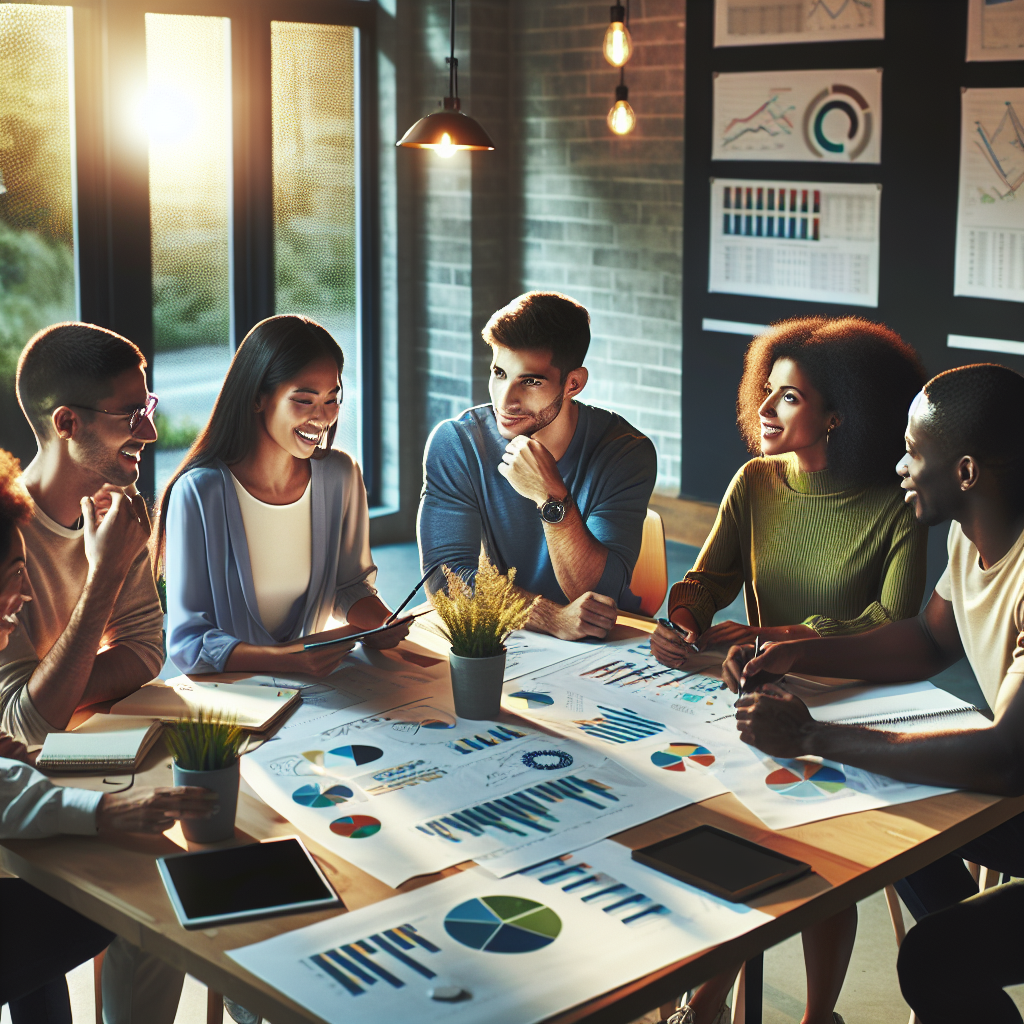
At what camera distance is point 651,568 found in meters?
2.96

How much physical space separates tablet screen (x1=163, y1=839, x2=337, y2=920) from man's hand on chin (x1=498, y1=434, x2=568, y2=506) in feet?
3.90

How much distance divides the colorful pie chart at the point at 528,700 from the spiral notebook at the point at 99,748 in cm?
57

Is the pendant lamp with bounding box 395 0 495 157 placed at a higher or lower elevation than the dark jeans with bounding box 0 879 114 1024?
higher

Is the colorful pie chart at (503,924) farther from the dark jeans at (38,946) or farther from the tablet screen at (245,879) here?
the dark jeans at (38,946)

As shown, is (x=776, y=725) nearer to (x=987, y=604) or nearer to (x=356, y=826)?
(x=987, y=604)

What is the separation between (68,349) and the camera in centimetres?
223

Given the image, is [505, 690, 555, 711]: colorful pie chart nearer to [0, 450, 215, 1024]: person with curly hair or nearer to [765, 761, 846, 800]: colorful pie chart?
[765, 761, 846, 800]: colorful pie chart

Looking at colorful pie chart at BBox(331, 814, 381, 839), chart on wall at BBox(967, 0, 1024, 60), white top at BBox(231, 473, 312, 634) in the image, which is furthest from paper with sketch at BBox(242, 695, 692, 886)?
chart on wall at BBox(967, 0, 1024, 60)

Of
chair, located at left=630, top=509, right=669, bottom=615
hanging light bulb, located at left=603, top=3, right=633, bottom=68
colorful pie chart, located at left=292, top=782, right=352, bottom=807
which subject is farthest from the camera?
hanging light bulb, located at left=603, top=3, right=633, bottom=68

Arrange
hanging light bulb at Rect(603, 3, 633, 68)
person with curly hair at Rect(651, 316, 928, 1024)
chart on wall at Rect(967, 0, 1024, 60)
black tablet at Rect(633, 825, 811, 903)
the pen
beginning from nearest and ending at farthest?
1. black tablet at Rect(633, 825, 811, 903)
2. the pen
3. person with curly hair at Rect(651, 316, 928, 1024)
4. hanging light bulb at Rect(603, 3, 633, 68)
5. chart on wall at Rect(967, 0, 1024, 60)

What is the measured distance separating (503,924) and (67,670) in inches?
35.2

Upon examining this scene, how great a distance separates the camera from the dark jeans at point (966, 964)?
182 centimetres

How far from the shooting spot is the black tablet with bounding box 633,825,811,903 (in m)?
1.53

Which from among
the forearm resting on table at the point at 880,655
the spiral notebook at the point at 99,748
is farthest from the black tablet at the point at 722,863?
the spiral notebook at the point at 99,748
